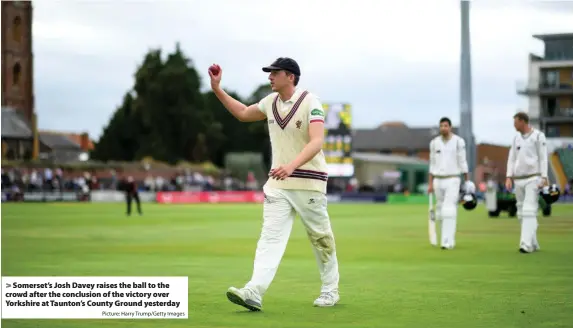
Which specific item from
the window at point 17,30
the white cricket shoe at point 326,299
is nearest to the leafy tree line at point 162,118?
the window at point 17,30

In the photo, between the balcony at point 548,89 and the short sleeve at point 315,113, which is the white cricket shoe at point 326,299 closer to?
the short sleeve at point 315,113

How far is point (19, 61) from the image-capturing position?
329 feet

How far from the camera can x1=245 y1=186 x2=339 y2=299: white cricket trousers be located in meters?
10.0

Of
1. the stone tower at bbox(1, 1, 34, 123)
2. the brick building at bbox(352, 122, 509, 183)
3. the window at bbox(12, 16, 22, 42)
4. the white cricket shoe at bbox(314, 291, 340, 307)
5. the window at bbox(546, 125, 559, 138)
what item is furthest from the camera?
the brick building at bbox(352, 122, 509, 183)

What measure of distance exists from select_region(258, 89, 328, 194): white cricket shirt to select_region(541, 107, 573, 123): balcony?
60375 mm

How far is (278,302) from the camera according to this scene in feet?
36.3

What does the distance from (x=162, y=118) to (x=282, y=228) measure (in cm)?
10108

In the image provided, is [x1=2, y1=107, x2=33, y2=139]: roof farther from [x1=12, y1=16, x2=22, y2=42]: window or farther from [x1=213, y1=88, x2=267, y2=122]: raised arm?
[x1=213, y1=88, x2=267, y2=122]: raised arm

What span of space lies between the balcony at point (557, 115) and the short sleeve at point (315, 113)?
60404 millimetres

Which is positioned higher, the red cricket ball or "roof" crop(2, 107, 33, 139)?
"roof" crop(2, 107, 33, 139)

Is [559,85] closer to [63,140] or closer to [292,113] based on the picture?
[292,113]

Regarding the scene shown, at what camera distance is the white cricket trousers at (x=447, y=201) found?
62.4ft

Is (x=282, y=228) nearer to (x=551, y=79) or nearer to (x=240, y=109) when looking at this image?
(x=240, y=109)

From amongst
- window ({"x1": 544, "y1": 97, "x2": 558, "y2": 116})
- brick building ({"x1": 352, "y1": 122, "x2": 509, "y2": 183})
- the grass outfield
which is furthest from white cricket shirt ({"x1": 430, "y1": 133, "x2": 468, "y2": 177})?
brick building ({"x1": 352, "y1": 122, "x2": 509, "y2": 183})
